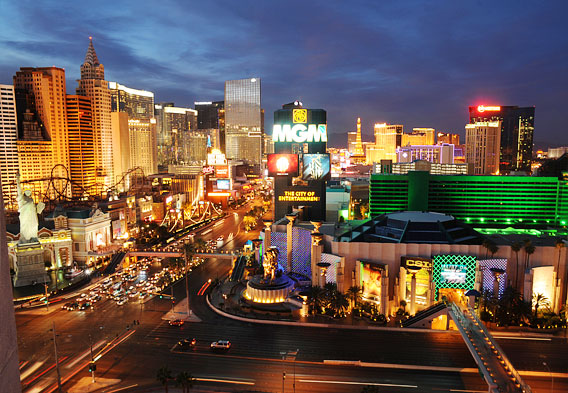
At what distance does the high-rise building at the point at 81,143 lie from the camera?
174 metres

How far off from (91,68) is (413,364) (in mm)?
204039

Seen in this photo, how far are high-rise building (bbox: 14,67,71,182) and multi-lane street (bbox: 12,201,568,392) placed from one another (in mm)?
126817

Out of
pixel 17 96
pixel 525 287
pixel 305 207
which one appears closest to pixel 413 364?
pixel 525 287

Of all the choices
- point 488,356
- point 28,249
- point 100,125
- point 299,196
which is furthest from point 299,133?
point 100,125

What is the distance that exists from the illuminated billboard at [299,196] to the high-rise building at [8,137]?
10946cm

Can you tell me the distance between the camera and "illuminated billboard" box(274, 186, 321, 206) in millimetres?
87188

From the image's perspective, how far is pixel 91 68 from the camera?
198m

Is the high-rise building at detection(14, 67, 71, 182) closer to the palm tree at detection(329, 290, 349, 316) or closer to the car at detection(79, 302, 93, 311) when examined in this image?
the car at detection(79, 302, 93, 311)

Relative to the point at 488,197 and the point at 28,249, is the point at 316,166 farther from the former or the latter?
the point at 28,249

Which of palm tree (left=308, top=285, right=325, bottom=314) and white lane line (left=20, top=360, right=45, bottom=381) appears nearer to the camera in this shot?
white lane line (left=20, top=360, right=45, bottom=381)

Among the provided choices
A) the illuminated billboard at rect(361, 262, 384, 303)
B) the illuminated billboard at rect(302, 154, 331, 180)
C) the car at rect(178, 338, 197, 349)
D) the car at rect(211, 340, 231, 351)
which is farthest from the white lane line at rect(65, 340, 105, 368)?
the illuminated billboard at rect(302, 154, 331, 180)

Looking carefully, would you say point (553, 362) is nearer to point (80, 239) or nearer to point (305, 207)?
point (305, 207)

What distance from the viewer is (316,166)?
8781cm

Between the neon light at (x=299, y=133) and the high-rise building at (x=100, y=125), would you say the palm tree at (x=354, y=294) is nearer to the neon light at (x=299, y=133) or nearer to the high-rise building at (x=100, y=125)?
the neon light at (x=299, y=133)
